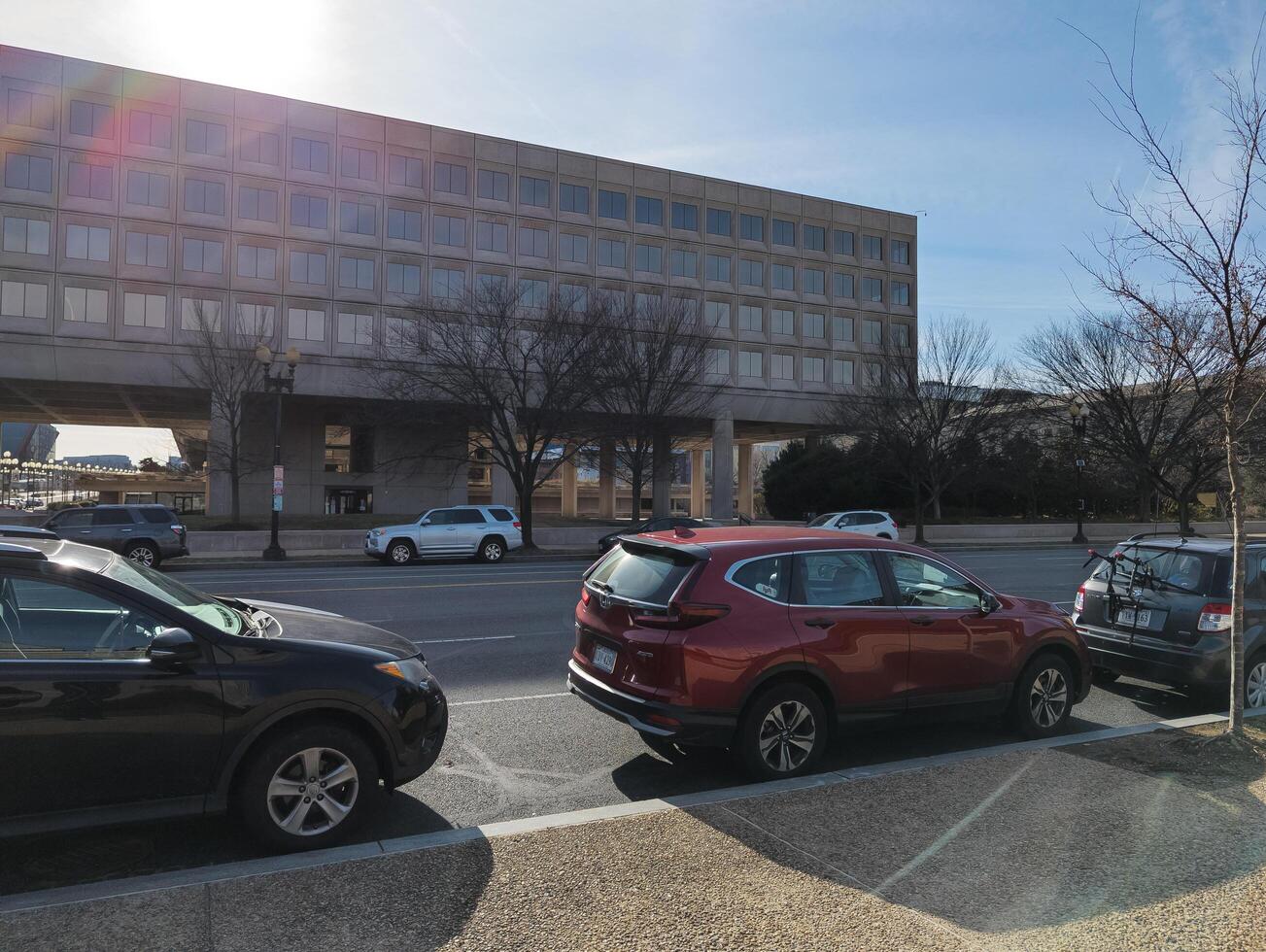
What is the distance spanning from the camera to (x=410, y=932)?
10.9 ft

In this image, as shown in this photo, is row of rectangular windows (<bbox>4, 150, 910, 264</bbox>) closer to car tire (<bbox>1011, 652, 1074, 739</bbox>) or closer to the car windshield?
the car windshield

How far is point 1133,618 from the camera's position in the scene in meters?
7.95

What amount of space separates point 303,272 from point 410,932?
45629 millimetres

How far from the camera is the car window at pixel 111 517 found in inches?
802

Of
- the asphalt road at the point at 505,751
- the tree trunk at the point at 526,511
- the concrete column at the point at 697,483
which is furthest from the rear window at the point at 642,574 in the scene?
the concrete column at the point at 697,483

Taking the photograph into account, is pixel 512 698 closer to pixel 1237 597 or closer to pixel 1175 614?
pixel 1237 597

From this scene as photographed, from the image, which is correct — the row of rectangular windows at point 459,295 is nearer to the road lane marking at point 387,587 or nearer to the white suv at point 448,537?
the white suv at point 448,537

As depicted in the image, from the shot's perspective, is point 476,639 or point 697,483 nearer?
point 476,639

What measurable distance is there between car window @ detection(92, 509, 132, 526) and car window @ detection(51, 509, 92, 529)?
12 cm

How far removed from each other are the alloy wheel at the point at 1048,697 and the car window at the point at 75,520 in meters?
20.8

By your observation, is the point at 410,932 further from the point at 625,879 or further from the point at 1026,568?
the point at 1026,568

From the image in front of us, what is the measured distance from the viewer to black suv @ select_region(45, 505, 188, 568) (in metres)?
20.0

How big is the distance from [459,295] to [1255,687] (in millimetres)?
37527

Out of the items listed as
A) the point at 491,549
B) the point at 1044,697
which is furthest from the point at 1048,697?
the point at 491,549
